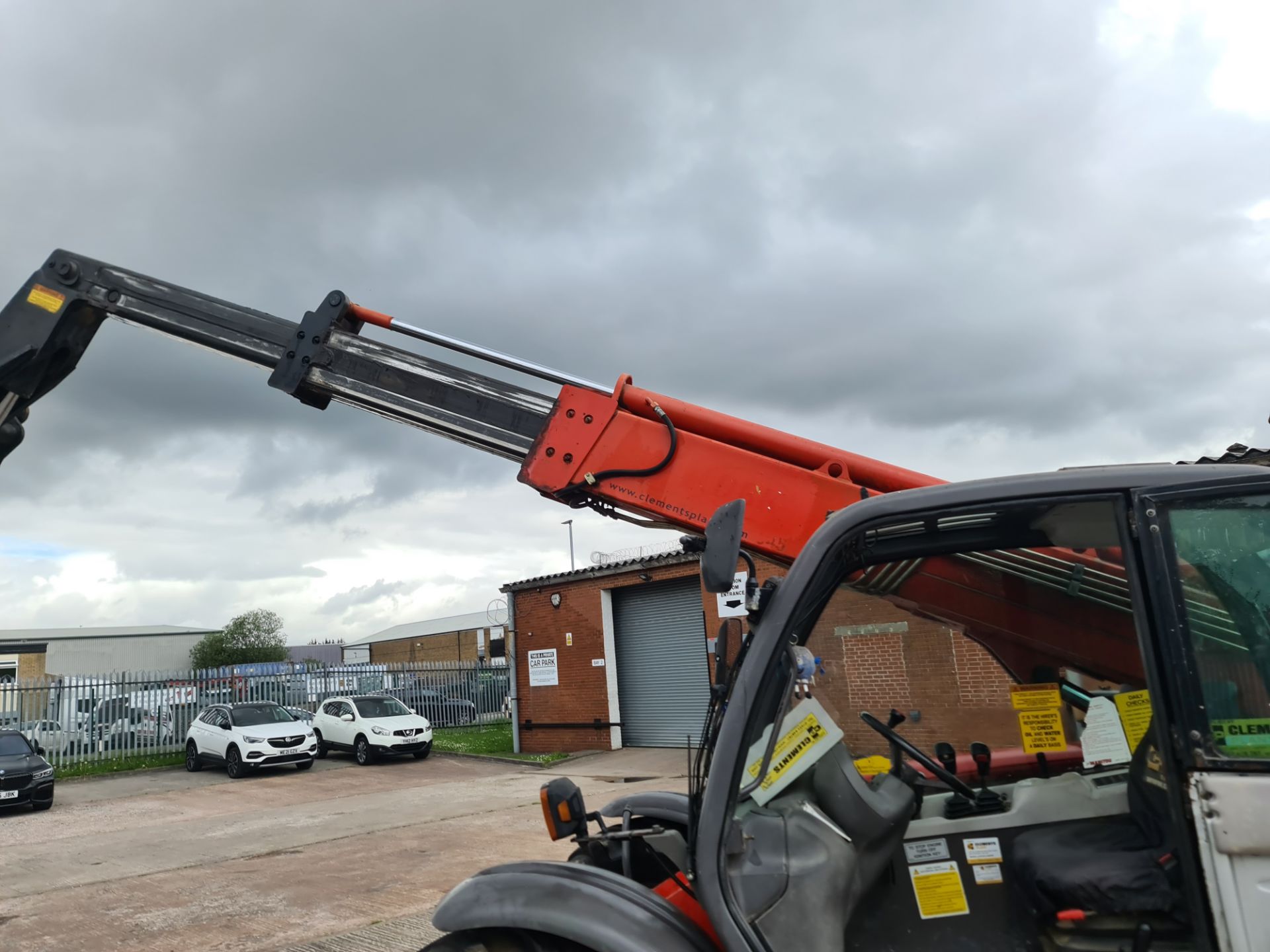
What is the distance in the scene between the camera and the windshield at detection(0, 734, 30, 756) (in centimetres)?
1512

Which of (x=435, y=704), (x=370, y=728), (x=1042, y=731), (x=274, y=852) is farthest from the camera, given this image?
(x=435, y=704)

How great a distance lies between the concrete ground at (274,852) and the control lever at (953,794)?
14.6 feet

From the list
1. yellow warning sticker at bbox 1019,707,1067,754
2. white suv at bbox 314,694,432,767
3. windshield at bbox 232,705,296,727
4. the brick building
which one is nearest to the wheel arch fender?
yellow warning sticker at bbox 1019,707,1067,754

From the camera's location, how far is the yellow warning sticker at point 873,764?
2.77m

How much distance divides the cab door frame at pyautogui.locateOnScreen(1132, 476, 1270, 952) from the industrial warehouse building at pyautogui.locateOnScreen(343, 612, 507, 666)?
51586mm

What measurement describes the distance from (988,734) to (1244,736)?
757 millimetres

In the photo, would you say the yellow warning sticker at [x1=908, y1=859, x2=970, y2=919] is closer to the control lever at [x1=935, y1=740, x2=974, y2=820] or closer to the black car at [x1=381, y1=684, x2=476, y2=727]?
the control lever at [x1=935, y1=740, x2=974, y2=820]

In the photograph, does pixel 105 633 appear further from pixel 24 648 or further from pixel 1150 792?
pixel 1150 792

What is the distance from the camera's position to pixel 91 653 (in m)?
50.5

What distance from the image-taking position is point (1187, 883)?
7.11 feet

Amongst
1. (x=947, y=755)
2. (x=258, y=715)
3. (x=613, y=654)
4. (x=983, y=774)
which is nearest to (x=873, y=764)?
(x=947, y=755)

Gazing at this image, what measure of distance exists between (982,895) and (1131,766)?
0.54 metres

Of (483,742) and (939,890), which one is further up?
(939,890)

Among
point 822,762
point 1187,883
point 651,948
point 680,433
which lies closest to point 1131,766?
point 1187,883
